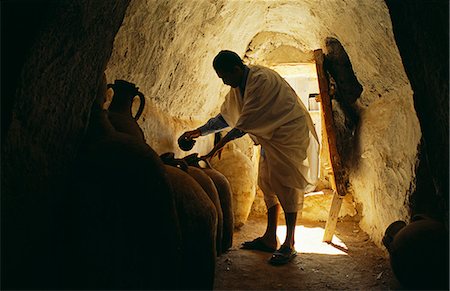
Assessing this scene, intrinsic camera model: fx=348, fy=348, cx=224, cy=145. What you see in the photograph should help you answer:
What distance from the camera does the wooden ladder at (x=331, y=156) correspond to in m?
3.18

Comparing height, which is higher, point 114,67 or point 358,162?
point 114,67

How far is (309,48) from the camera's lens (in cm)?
402

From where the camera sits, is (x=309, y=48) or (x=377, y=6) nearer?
(x=377, y=6)

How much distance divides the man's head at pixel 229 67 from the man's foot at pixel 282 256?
4.23 feet

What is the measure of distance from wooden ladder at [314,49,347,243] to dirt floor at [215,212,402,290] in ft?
0.71

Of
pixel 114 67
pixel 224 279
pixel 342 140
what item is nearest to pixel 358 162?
pixel 342 140

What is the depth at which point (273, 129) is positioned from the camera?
262cm

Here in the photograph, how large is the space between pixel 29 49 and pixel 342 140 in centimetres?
325

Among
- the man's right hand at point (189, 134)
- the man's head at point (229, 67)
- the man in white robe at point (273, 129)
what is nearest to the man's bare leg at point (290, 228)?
the man in white robe at point (273, 129)

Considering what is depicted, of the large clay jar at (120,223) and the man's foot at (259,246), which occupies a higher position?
Answer: the large clay jar at (120,223)

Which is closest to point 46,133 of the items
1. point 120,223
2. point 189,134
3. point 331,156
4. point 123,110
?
point 120,223

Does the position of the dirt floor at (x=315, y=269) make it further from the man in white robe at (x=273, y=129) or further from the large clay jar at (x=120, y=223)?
the large clay jar at (x=120, y=223)

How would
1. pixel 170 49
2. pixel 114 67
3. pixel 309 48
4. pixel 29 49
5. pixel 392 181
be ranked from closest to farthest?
pixel 29 49 < pixel 114 67 < pixel 170 49 < pixel 392 181 < pixel 309 48

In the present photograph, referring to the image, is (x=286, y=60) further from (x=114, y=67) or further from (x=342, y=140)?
(x=114, y=67)
